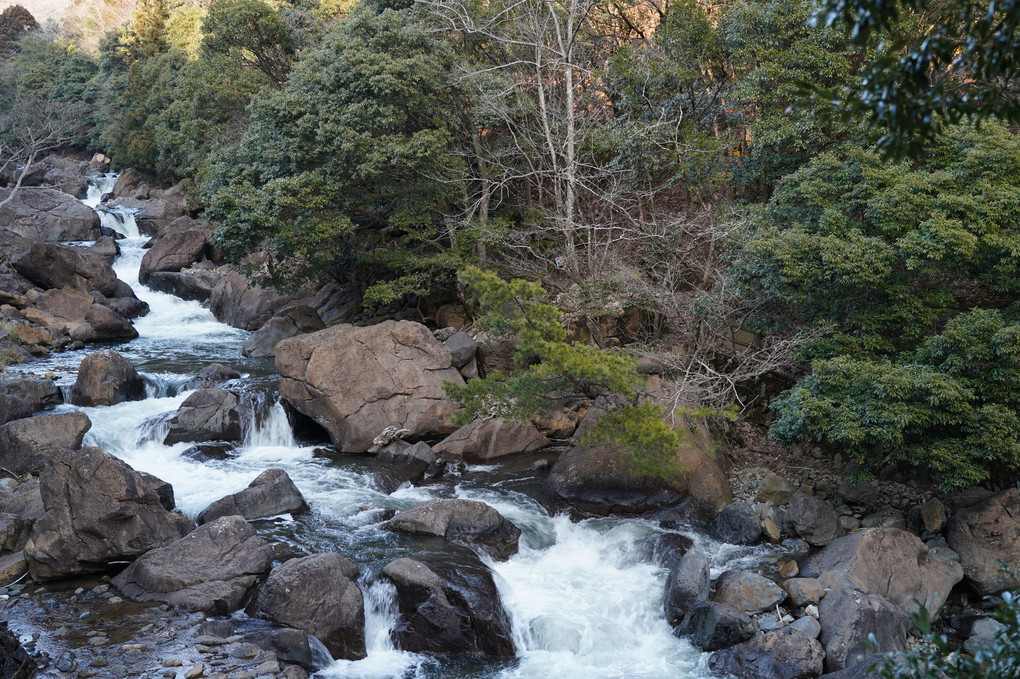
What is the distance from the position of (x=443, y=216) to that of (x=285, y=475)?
8194 mm

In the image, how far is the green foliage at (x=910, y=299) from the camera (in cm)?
959

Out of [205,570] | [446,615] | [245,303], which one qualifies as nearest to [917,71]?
[446,615]

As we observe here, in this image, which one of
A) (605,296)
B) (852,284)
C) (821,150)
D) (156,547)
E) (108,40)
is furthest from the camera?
(108,40)

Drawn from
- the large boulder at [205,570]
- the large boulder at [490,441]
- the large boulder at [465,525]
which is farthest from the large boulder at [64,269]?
the large boulder at [465,525]

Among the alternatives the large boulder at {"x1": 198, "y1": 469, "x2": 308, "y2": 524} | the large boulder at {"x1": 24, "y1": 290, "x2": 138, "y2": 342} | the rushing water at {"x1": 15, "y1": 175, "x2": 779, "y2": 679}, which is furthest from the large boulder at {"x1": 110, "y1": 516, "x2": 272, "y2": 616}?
the large boulder at {"x1": 24, "y1": 290, "x2": 138, "y2": 342}

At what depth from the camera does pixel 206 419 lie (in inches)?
574

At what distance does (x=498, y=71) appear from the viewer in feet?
57.3

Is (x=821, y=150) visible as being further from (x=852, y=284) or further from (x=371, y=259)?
(x=371, y=259)

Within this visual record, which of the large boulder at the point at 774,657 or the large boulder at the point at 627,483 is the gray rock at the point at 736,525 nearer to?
the large boulder at the point at 627,483

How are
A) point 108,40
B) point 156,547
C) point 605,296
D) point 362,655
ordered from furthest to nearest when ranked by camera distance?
point 108,40
point 605,296
point 156,547
point 362,655

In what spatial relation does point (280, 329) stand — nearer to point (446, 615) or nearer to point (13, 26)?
point (446, 615)

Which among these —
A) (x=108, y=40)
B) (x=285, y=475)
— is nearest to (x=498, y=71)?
(x=285, y=475)

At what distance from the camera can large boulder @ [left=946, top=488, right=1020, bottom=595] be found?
983 centimetres

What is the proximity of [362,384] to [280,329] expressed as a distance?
6.14 metres
